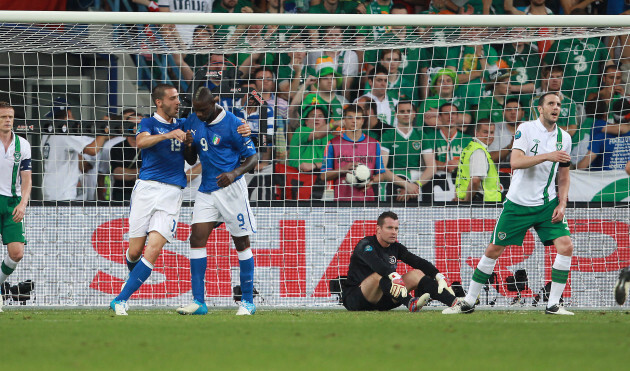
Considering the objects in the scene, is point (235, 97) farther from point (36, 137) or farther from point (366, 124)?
point (36, 137)

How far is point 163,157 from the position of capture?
902cm

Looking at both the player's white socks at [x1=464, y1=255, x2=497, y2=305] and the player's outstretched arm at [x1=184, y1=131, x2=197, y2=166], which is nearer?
the player's outstretched arm at [x1=184, y1=131, x2=197, y2=166]

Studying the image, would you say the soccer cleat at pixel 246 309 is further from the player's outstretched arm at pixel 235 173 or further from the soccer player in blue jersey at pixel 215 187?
the player's outstretched arm at pixel 235 173

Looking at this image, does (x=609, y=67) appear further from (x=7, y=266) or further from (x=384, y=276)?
(x=7, y=266)

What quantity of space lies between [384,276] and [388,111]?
316 cm

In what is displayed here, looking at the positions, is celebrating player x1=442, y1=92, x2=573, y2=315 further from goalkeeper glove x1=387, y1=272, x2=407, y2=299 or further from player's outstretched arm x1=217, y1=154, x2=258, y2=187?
player's outstretched arm x1=217, y1=154, x2=258, y2=187

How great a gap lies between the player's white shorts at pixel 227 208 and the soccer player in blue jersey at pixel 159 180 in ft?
1.00

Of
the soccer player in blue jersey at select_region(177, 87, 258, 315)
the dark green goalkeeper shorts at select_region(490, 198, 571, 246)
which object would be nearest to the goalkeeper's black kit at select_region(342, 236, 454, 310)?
the dark green goalkeeper shorts at select_region(490, 198, 571, 246)

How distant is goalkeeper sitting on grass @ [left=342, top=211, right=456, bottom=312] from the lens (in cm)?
927

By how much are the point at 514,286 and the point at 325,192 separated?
256cm

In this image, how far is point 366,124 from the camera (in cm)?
1151

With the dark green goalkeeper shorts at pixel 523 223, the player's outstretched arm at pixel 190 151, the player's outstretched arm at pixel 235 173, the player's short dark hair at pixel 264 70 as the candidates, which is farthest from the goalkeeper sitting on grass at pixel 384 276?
the player's short dark hair at pixel 264 70

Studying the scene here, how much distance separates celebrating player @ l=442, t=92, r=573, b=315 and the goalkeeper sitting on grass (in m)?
0.64

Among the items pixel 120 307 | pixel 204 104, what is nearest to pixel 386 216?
pixel 204 104
